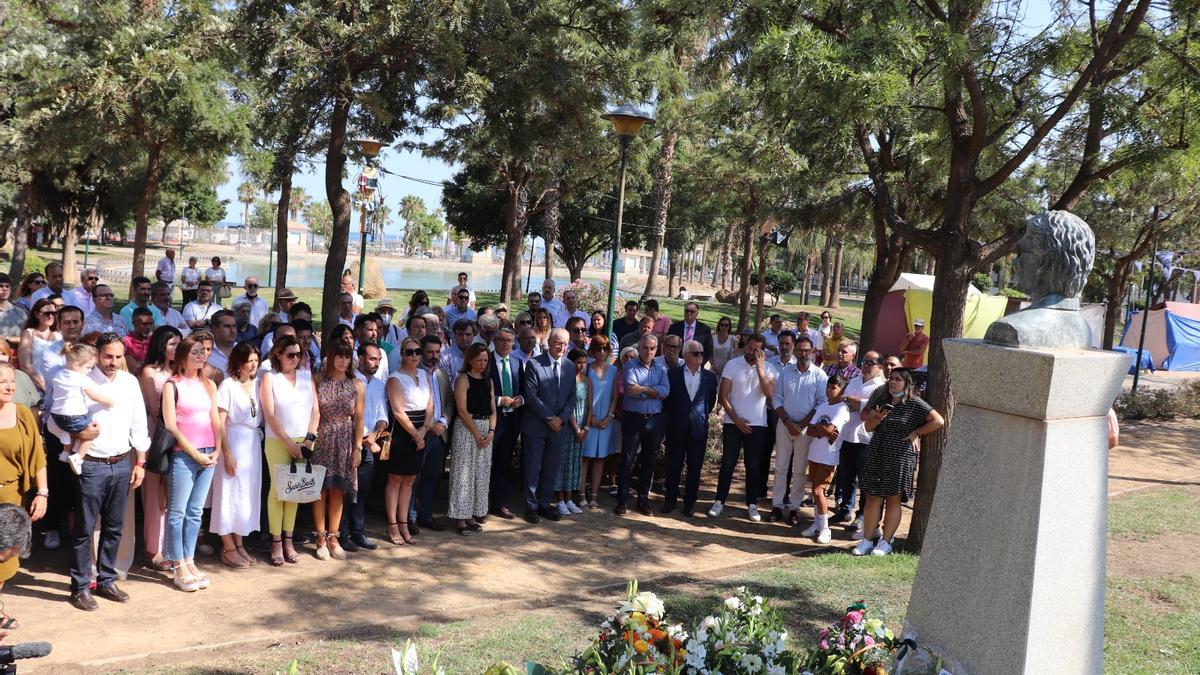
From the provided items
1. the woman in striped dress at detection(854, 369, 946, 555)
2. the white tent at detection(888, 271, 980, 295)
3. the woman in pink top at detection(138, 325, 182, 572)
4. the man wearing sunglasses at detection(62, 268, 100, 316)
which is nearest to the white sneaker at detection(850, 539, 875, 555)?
the woman in striped dress at detection(854, 369, 946, 555)

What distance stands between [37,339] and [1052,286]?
24.2 ft

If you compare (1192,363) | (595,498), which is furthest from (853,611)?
(1192,363)

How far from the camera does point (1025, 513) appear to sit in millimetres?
4090

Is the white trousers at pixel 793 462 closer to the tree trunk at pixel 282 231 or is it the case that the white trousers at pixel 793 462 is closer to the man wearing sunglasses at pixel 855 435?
the man wearing sunglasses at pixel 855 435

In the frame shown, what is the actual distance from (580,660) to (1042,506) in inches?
85.3

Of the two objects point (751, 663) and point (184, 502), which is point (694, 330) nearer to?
point (184, 502)

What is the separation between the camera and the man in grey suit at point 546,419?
9031 mm

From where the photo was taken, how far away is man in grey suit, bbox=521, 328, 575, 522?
29.6ft

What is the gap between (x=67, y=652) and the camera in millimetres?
5453

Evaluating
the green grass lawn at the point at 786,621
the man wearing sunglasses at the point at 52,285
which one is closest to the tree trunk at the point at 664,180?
the man wearing sunglasses at the point at 52,285

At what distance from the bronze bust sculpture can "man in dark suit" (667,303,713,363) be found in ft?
23.5

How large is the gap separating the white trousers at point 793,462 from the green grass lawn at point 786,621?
1.37 m

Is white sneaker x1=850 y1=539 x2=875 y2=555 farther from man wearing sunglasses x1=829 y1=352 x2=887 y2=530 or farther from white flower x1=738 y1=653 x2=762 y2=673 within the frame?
white flower x1=738 y1=653 x2=762 y2=673

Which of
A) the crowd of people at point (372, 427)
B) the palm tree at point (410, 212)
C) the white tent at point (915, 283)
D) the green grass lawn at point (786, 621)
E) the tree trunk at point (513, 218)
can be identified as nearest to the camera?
the green grass lawn at point (786, 621)
